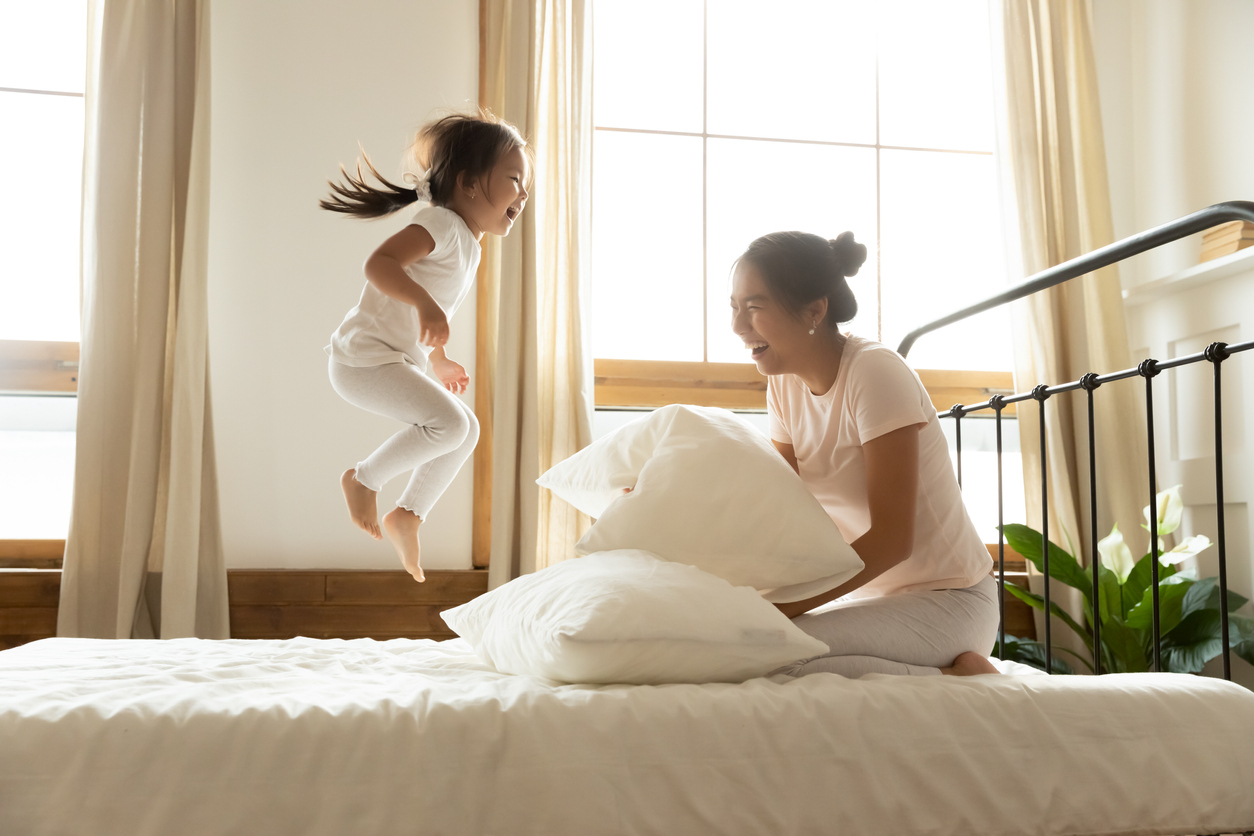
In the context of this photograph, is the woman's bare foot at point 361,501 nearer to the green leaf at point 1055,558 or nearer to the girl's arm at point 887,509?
the girl's arm at point 887,509

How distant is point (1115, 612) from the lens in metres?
2.36

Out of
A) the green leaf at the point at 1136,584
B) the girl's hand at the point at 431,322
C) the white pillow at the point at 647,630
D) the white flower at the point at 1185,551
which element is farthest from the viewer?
the green leaf at the point at 1136,584

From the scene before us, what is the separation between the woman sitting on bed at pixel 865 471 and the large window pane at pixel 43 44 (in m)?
2.38

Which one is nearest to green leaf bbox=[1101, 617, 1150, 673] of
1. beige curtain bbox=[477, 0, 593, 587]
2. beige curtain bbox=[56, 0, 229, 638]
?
beige curtain bbox=[477, 0, 593, 587]

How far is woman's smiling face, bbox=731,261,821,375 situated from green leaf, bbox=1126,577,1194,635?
1.45 metres

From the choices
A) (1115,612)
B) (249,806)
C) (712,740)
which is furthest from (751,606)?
(1115,612)

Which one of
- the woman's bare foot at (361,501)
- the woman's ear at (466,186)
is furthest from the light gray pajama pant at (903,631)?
the woman's ear at (466,186)

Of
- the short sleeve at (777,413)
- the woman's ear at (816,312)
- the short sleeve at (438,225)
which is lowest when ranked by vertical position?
the short sleeve at (777,413)

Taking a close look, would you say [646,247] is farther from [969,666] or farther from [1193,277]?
[969,666]

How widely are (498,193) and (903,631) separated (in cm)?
107

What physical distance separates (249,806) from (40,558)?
2138 mm

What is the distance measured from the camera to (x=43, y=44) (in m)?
2.66

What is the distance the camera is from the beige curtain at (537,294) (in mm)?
2502

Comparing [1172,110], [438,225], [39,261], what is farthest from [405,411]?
[1172,110]
